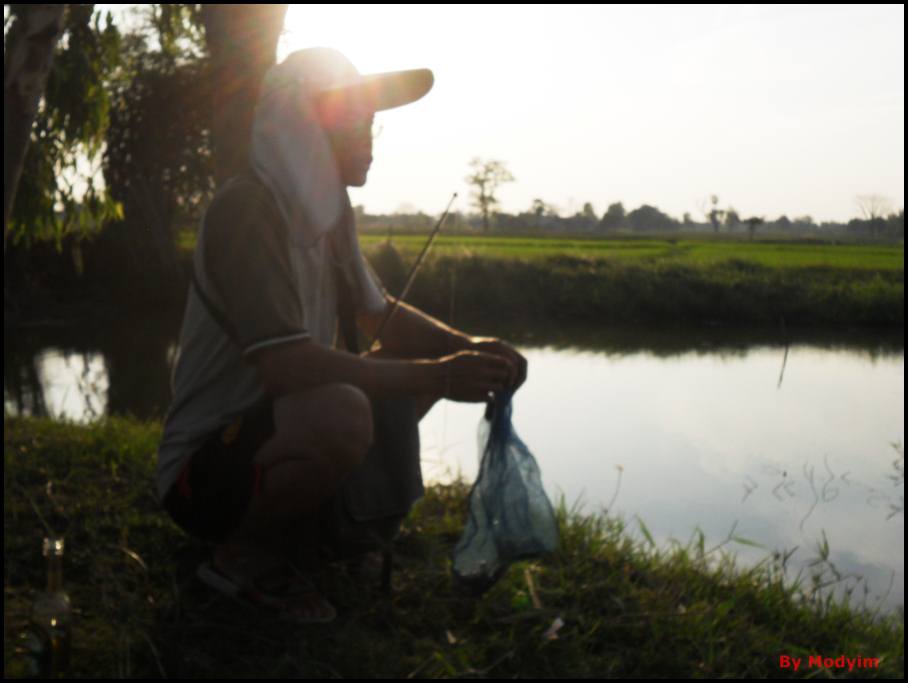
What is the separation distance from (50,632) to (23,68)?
1.68 meters

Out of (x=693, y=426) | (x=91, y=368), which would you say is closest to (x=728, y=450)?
(x=693, y=426)

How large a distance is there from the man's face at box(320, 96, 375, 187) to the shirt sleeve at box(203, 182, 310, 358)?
0.26 meters

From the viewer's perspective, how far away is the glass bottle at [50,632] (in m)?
1.79

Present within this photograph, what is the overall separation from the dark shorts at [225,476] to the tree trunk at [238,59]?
1625 mm

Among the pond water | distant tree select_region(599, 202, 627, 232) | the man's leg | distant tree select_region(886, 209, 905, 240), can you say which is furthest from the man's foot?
distant tree select_region(599, 202, 627, 232)

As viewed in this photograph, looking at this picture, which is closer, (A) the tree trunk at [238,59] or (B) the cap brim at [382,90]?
(B) the cap brim at [382,90]

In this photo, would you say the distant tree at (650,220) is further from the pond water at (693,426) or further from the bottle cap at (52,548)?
the bottle cap at (52,548)

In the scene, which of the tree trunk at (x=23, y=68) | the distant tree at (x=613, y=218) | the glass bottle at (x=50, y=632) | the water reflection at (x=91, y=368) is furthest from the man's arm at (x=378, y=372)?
the distant tree at (x=613, y=218)

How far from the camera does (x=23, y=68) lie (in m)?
2.72

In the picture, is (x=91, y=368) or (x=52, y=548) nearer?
(x=52, y=548)

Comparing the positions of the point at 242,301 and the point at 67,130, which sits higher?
the point at 67,130

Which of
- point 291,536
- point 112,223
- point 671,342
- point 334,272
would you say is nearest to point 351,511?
point 291,536

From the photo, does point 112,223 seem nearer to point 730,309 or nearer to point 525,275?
point 525,275

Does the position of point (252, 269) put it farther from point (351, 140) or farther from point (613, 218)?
point (613, 218)
